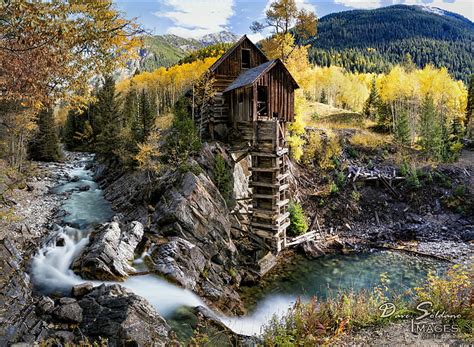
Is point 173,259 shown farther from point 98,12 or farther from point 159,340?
point 98,12

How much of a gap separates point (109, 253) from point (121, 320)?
4.63m

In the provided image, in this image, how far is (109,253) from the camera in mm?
12164

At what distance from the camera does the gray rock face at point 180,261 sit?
491 inches

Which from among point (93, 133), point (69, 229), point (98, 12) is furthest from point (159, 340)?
point (93, 133)

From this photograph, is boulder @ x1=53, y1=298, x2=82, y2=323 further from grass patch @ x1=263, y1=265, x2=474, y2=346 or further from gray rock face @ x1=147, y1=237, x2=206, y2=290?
grass patch @ x1=263, y1=265, x2=474, y2=346

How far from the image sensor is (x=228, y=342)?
8539mm

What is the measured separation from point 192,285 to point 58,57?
9446 mm

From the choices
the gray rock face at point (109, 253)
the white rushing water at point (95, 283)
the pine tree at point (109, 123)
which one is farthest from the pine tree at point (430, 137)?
the pine tree at point (109, 123)

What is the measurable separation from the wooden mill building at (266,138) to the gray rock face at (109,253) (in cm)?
758

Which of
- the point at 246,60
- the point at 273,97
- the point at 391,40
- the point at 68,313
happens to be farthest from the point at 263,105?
the point at 391,40

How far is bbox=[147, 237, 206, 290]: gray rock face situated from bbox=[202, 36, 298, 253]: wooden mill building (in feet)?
18.0

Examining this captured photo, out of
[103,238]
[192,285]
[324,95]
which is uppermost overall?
[324,95]

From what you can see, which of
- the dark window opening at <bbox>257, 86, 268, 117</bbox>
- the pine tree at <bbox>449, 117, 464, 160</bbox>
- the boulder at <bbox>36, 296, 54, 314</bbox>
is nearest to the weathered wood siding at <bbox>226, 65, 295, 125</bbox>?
the dark window opening at <bbox>257, 86, 268, 117</bbox>

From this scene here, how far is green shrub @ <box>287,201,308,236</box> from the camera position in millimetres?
20703
